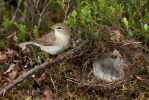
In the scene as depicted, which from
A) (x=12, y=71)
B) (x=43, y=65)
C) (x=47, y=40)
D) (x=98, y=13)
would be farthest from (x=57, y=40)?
(x=12, y=71)

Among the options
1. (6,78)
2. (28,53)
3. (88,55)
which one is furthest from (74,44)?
(6,78)

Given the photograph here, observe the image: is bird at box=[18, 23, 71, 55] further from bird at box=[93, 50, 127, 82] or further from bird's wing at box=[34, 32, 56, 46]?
bird at box=[93, 50, 127, 82]

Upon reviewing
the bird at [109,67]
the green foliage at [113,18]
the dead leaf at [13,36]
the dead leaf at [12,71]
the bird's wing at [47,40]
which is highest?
the green foliage at [113,18]

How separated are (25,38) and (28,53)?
1.42ft

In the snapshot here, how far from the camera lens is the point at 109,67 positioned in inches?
191

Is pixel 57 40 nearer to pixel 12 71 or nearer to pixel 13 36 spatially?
pixel 12 71

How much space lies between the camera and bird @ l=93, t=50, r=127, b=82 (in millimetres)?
4707

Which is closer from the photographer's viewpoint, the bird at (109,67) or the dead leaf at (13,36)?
the bird at (109,67)

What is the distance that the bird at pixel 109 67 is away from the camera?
4.71 metres

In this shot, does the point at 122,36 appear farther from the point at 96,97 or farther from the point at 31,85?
the point at 31,85

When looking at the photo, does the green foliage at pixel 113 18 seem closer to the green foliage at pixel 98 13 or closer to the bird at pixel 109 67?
the green foliage at pixel 98 13

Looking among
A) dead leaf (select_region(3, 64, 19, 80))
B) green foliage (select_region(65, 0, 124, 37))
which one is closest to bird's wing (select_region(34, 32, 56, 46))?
green foliage (select_region(65, 0, 124, 37))

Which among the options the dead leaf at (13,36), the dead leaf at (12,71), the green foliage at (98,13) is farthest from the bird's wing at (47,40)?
the dead leaf at (13,36)

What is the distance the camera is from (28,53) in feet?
18.2
